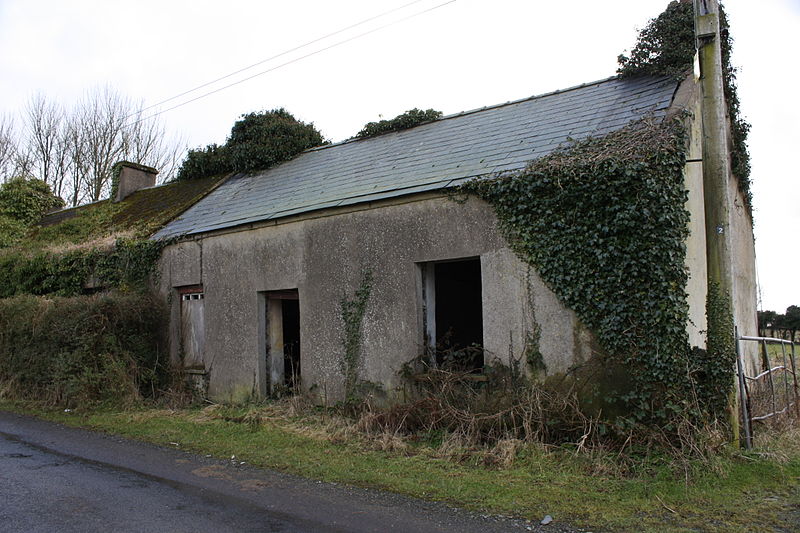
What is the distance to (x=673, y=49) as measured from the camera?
10156mm

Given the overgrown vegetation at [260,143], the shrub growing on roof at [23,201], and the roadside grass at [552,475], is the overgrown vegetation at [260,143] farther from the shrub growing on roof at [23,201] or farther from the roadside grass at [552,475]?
the shrub growing on roof at [23,201]

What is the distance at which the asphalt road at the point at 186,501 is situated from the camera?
5.05 m

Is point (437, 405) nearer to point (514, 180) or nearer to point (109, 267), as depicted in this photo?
point (514, 180)

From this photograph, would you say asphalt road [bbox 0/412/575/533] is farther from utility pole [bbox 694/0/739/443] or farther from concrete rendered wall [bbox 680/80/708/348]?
concrete rendered wall [bbox 680/80/708/348]

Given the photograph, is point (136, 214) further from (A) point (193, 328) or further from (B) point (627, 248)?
(B) point (627, 248)

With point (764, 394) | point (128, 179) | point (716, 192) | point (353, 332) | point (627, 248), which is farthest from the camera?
point (128, 179)

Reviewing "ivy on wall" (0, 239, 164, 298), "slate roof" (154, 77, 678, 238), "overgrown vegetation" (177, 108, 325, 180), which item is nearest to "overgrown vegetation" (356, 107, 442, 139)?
"slate roof" (154, 77, 678, 238)

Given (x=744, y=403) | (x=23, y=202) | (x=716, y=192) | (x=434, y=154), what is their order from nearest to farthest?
(x=716, y=192) < (x=744, y=403) < (x=434, y=154) < (x=23, y=202)

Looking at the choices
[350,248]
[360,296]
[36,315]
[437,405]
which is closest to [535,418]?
[437,405]

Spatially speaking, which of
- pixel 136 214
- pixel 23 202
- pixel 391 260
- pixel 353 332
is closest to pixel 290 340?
pixel 353 332

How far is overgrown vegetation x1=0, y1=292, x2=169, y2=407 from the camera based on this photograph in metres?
11.4

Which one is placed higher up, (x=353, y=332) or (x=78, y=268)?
(x=78, y=268)

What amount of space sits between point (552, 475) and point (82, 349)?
30.9ft

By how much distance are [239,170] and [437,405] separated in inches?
433
